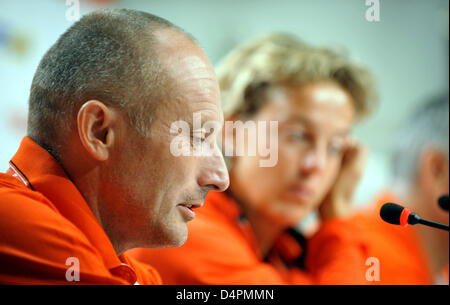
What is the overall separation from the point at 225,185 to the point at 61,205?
0.22m

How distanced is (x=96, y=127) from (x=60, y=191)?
92mm

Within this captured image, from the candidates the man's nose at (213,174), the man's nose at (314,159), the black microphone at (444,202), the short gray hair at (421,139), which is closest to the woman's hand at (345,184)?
the short gray hair at (421,139)

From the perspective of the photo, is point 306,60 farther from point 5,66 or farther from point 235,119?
point 5,66

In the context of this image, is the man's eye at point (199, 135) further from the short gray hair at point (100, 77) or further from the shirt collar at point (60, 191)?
the shirt collar at point (60, 191)

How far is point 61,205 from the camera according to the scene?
628mm

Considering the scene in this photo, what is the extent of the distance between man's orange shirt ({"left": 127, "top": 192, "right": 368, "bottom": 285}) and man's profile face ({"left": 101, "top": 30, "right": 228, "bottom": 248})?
0.13m

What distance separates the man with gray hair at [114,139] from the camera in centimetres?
63

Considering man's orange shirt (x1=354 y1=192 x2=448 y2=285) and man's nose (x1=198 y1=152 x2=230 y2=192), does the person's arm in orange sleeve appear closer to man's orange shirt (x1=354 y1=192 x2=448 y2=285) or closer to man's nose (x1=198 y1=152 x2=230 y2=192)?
man's nose (x1=198 y1=152 x2=230 y2=192)

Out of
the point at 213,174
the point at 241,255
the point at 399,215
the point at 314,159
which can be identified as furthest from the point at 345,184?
the point at 213,174

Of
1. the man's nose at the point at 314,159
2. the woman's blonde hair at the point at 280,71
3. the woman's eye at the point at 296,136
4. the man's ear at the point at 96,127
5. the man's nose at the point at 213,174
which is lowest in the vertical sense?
the man's nose at the point at 213,174

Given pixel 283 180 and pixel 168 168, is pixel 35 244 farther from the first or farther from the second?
pixel 283 180

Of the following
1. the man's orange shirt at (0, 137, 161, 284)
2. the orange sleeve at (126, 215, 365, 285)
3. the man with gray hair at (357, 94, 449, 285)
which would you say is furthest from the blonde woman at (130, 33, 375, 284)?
the man's orange shirt at (0, 137, 161, 284)

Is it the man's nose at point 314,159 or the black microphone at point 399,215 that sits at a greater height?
the man's nose at point 314,159

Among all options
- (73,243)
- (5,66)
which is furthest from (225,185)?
(5,66)
